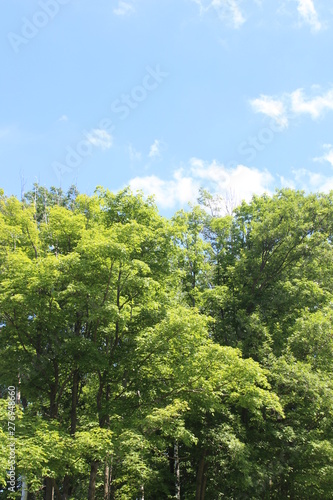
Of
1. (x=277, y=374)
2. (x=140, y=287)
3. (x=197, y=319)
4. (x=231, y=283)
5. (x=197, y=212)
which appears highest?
(x=197, y=212)

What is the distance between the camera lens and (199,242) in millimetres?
20016

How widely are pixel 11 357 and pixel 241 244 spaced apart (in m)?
12.2

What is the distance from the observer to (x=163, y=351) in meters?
12.9

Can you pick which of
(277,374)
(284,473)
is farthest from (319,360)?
(284,473)

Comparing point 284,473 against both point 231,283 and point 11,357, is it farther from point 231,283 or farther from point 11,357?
point 11,357

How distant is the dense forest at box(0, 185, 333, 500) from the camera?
1201cm

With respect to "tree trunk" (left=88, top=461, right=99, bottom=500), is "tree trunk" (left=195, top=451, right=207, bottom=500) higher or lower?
lower

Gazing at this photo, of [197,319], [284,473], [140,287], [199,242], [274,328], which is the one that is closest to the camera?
[197,319]

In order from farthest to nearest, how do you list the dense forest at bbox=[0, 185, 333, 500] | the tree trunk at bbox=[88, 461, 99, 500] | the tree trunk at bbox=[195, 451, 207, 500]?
the tree trunk at bbox=[195, 451, 207, 500], the tree trunk at bbox=[88, 461, 99, 500], the dense forest at bbox=[0, 185, 333, 500]
